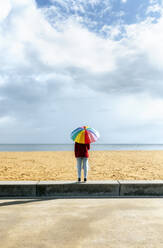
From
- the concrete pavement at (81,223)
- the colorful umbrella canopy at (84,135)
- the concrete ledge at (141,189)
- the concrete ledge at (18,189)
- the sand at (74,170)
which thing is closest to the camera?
the concrete pavement at (81,223)

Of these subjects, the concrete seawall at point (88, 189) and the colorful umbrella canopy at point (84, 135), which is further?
the colorful umbrella canopy at point (84, 135)

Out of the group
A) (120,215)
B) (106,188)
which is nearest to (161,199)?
(106,188)

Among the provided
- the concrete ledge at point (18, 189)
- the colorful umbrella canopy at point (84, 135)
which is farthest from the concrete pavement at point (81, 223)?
the colorful umbrella canopy at point (84, 135)

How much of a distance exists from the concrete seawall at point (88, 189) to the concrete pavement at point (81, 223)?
52cm

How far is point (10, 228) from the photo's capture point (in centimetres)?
332

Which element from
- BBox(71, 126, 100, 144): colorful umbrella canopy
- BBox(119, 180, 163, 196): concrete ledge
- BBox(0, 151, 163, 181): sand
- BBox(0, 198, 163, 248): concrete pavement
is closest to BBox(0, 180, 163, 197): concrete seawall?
BBox(119, 180, 163, 196): concrete ledge

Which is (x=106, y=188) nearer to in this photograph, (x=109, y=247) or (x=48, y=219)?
(x=48, y=219)

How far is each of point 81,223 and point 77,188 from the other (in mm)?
1991

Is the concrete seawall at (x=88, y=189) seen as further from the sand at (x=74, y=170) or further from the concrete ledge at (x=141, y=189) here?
the sand at (x=74, y=170)

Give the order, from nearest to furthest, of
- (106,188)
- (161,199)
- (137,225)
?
(137,225) < (161,199) < (106,188)

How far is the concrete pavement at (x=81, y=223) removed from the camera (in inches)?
113

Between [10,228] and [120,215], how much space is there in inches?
71.5

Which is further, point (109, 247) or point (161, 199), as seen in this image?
point (161, 199)

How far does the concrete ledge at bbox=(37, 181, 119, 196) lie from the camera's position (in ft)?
18.0
